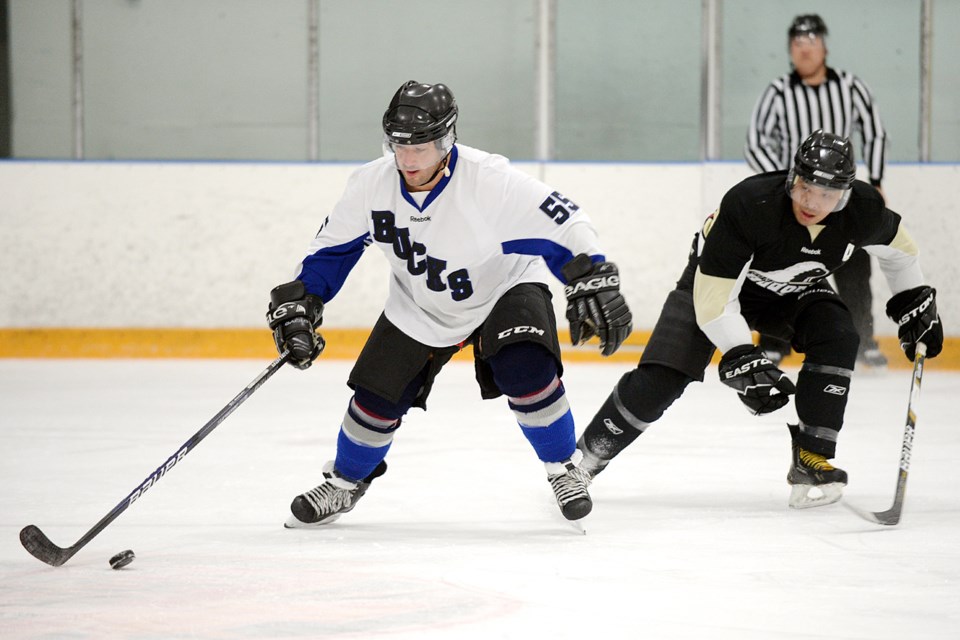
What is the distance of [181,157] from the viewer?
7.21m

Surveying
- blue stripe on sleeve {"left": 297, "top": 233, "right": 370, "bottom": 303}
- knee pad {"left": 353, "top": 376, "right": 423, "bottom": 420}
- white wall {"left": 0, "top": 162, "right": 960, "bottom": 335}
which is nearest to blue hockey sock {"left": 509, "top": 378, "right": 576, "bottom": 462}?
knee pad {"left": 353, "top": 376, "right": 423, "bottom": 420}

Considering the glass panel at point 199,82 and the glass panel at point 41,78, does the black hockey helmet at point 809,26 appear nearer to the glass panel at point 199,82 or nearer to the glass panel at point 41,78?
the glass panel at point 199,82

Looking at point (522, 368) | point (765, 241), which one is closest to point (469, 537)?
point (522, 368)

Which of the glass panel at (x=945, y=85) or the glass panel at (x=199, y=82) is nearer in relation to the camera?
the glass panel at (x=945, y=85)

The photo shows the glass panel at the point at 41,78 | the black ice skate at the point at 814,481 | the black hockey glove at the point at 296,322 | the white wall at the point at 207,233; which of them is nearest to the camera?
the black hockey glove at the point at 296,322

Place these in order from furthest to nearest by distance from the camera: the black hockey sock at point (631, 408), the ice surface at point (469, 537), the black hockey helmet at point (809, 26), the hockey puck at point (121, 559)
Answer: the black hockey helmet at point (809, 26) < the black hockey sock at point (631, 408) < the hockey puck at point (121, 559) < the ice surface at point (469, 537)

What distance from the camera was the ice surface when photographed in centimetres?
212

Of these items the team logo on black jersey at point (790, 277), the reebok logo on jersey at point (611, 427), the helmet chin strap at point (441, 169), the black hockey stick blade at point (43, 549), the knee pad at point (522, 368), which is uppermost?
the helmet chin strap at point (441, 169)

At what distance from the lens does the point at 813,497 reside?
3107 mm

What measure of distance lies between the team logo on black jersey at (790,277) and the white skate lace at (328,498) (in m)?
1.12

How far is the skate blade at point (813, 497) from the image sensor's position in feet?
10.1

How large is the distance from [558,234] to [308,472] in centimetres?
116

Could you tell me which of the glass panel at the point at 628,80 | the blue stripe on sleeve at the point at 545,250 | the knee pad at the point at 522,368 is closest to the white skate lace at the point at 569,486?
the knee pad at the point at 522,368

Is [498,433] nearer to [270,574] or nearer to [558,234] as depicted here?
[558,234]
